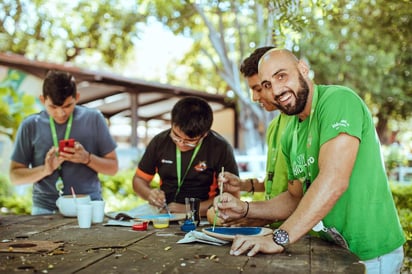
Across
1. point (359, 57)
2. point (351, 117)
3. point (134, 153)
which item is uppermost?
point (359, 57)

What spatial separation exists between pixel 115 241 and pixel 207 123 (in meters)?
1.36

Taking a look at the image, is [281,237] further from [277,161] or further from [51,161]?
[51,161]

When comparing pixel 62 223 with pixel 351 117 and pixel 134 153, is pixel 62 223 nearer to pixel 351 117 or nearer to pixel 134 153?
pixel 351 117

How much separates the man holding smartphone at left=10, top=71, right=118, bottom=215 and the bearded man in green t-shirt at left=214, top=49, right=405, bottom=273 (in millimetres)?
1946

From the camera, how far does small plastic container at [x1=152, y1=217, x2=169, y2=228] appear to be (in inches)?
133

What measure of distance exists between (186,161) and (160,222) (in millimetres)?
801

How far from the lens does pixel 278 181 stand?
11.5 ft

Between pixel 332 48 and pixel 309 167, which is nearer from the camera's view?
pixel 309 167

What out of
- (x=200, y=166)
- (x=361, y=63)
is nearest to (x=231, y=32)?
(x=361, y=63)

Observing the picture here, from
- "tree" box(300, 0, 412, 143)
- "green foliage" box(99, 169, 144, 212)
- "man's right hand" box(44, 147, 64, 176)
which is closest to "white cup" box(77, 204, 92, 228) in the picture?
"man's right hand" box(44, 147, 64, 176)

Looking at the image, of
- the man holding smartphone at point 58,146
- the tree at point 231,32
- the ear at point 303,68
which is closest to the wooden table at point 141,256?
the ear at point 303,68

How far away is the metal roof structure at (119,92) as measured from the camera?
12.2m

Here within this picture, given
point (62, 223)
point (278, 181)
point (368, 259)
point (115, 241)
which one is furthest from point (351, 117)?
point (62, 223)

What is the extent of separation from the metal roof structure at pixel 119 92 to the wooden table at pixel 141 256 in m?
9.43
